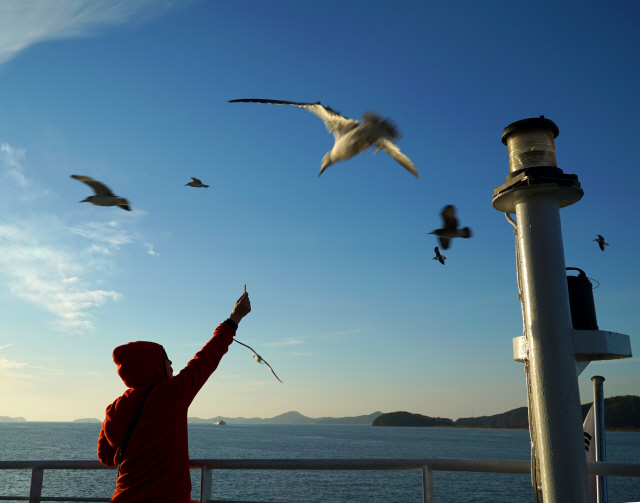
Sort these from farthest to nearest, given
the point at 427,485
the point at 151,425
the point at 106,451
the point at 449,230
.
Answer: the point at 449,230, the point at 427,485, the point at 106,451, the point at 151,425

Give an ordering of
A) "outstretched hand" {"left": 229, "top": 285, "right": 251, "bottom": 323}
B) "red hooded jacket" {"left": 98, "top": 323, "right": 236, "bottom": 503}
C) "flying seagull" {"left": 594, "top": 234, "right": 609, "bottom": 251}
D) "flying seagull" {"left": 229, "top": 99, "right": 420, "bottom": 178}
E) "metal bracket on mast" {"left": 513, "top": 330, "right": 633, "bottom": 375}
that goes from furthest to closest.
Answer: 1. "flying seagull" {"left": 594, "top": 234, "right": 609, "bottom": 251}
2. "flying seagull" {"left": 229, "top": 99, "right": 420, "bottom": 178}
3. "outstretched hand" {"left": 229, "top": 285, "right": 251, "bottom": 323}
4. "metal bracket on mast" {"left": 513, "top": 330, "right": 633, "bottom": 375}
5. "red hooded jacket" {"left": 98, "top": 323, "right": 236, "bottom": 503}

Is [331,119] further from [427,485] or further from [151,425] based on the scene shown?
[151,425]

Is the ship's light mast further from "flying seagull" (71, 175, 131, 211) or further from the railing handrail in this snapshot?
"flying seagull" (71, 175, 131, 211)

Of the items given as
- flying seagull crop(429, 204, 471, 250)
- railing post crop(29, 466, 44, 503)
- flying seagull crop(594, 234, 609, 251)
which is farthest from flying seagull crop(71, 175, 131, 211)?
flying seagull crop(594, 234, 609, 251)

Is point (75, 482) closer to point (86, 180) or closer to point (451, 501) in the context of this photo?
point (451, 501)

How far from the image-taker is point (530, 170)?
2.82 meters

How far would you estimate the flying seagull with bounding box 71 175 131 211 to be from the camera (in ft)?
24.1

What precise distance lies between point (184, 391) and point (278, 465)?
1.10 m

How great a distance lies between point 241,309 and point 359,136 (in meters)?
3.17

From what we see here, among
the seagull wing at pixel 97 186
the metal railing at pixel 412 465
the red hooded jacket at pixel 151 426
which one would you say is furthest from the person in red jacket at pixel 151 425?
the seagull wing at pixel 97 186

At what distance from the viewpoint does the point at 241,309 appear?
2.92m

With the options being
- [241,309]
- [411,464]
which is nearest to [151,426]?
[241,309]

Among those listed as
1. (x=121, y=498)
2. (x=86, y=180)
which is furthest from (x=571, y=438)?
(x=86, y=180)

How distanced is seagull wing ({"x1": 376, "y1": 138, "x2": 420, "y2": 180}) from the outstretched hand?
10.4ft
